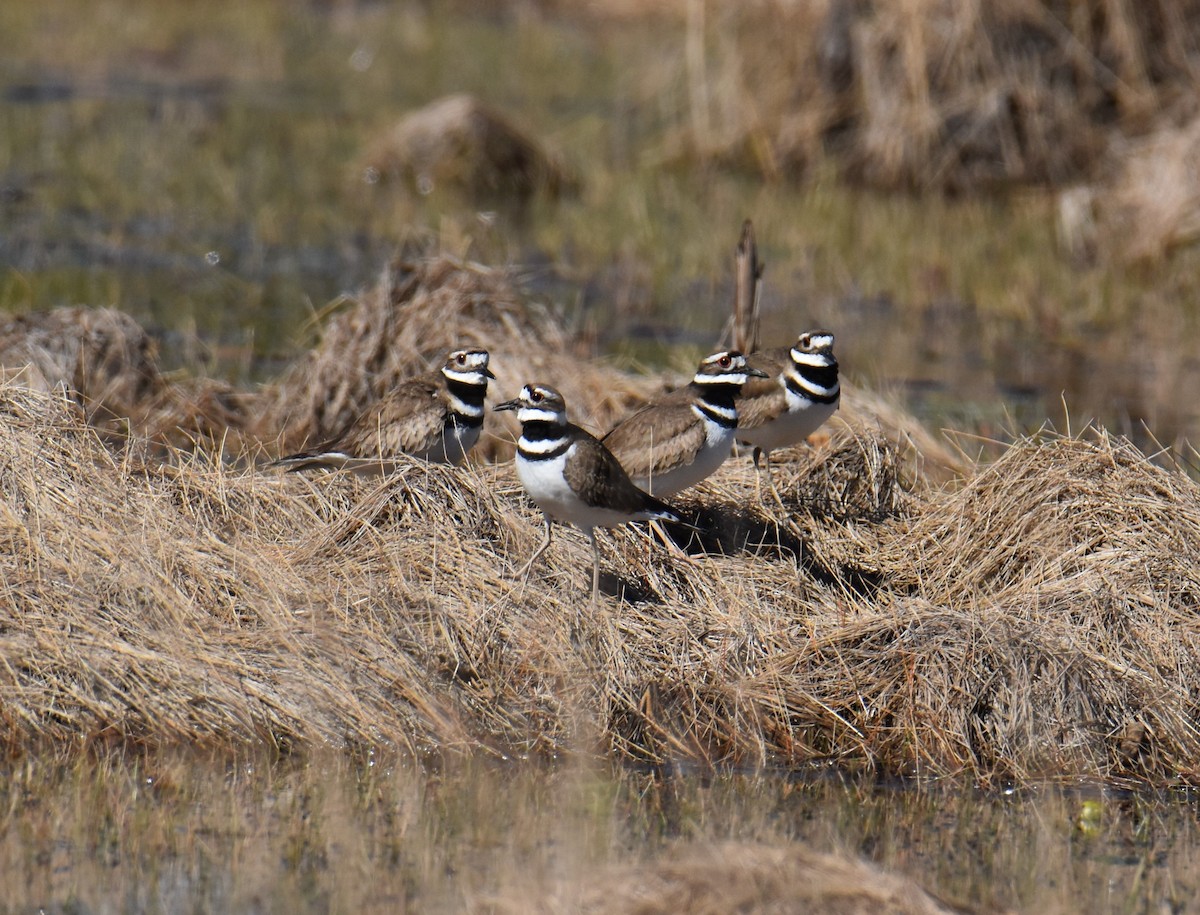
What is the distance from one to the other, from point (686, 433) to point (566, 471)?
0.90 meters

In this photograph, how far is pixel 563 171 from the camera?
1853 centimetres

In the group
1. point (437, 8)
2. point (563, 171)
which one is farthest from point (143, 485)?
point (437, 8)

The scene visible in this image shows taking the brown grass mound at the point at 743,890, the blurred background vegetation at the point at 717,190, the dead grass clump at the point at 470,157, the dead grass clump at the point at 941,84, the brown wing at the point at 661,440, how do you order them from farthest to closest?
1. the dead grass clump at the point at 941,84
2. the dead grass clump at the point at 470,157
3. the blurred background vegetation at the point at 717,190
4. the brown wing at the point at 661,440
5. the brown grass mound at the point at 743,890

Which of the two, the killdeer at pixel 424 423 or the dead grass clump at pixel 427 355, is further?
the dead grass clump at pixel 427 355

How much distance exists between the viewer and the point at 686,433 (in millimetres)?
7781

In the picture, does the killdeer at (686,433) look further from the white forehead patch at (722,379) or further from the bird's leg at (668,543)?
the bird's leg at (668,543)

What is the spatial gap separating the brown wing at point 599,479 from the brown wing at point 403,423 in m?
1.04

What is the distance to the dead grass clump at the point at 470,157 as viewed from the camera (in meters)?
18.1

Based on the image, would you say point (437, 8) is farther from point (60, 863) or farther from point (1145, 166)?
point (60, 863)

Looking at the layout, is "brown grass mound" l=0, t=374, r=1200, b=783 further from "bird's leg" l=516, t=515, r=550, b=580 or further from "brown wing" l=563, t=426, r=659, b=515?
"brown wing" l=563, t=426, r=659, b=515

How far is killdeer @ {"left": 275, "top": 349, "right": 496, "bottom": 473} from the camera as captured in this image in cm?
818

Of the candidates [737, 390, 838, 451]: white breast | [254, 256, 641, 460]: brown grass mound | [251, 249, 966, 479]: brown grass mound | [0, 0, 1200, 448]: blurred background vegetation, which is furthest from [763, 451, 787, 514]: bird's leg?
[0, 0, 1200, 448]: blurred background vegetation

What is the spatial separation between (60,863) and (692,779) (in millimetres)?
2308

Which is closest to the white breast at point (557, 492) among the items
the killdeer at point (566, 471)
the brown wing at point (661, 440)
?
the killdeer at point (566, 471)
